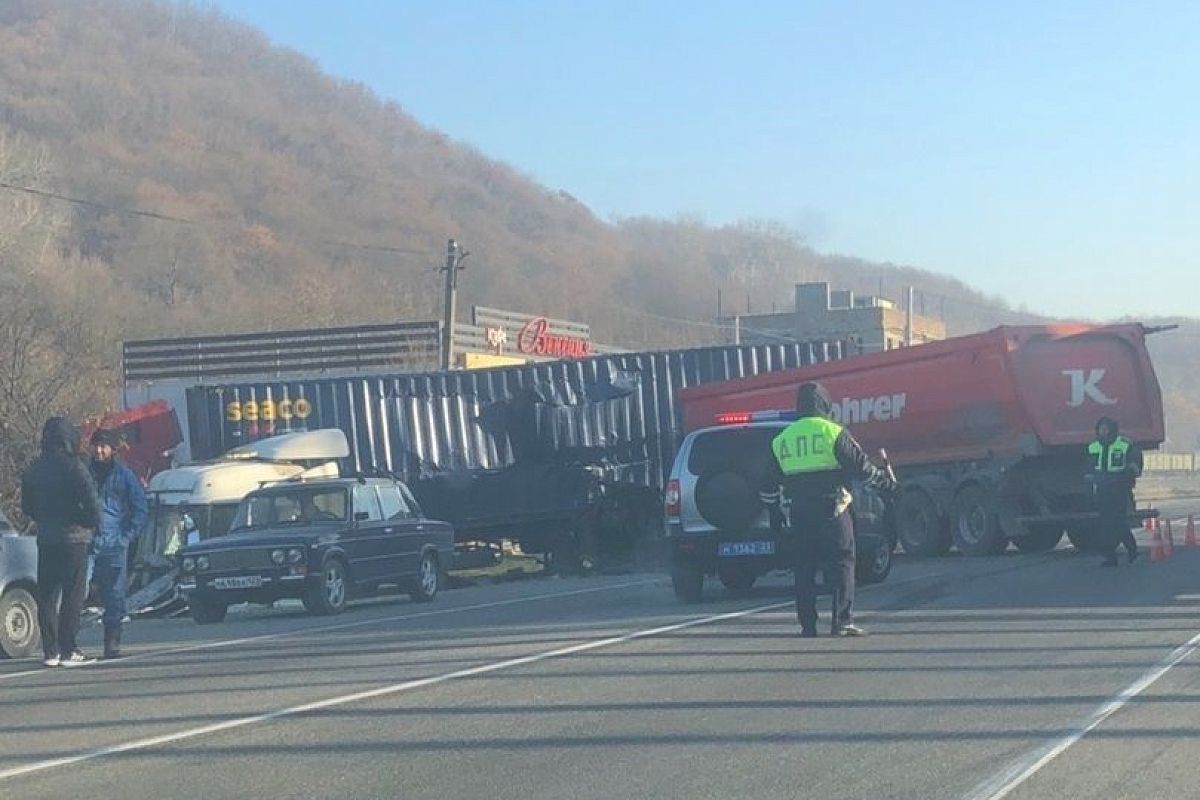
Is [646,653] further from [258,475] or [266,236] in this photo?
[266,236]

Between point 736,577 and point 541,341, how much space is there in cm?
3640

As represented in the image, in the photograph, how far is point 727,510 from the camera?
51.8 feet

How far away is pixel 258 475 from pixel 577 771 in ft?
54.9

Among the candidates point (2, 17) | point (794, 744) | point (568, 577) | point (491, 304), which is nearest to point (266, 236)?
point (491, 304)

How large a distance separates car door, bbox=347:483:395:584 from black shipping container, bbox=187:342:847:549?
787 centimetres

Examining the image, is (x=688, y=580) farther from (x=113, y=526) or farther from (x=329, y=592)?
(x=113, y=526)

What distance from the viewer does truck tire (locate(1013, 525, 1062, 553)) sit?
958 inches

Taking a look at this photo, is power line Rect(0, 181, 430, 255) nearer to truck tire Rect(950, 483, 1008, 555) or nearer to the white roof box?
the white roof box

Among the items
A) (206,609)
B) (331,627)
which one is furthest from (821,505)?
(206,609)

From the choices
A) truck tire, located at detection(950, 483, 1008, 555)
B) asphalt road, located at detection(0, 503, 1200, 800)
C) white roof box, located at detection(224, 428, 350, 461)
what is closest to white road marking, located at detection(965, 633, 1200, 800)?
asphalt road, located at detection(0, 503, 1200, 800)

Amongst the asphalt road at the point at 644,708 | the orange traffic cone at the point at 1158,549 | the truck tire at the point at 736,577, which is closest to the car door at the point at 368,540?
the asphalt road at the point at 644,708

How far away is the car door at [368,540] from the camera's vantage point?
1806 centimetres

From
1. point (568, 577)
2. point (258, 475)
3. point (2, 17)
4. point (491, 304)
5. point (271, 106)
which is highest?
point (2, 17)

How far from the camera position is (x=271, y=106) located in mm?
147750
